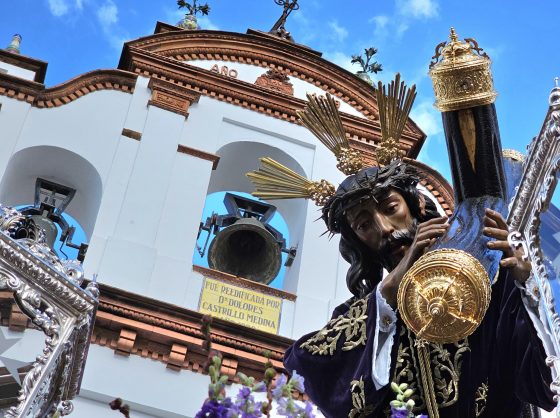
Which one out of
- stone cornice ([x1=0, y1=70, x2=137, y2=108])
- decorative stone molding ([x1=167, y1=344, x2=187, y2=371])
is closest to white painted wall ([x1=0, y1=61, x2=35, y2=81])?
stone cornice ([x1=0, y1=70, x2=137, y2=108])

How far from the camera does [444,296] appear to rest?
3240mm

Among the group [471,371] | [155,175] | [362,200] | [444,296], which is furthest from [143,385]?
[444,296]

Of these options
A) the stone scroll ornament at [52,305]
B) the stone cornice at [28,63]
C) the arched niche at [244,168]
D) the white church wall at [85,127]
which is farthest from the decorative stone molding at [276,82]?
the stone scroll ornament at [52,305]

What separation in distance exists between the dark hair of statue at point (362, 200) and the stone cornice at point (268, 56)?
7259 millimetres

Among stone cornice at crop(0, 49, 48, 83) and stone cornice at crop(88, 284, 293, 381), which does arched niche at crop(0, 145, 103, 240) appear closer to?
stone cornice at crop(0, 49, 48, 83)

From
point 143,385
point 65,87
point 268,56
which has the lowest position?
point 143,385

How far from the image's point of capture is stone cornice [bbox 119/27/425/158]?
11.4 metres

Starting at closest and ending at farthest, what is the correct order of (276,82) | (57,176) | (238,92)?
1. (57,176)
2. (238,92)
3. (276,82)

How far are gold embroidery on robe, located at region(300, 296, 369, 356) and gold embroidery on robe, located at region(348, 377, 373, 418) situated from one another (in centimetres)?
19

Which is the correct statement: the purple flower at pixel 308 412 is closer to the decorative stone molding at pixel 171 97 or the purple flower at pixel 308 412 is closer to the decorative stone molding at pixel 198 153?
the decorative stone molding at pixel 198 153

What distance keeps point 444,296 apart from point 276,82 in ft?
28.4

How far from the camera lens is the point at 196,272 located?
30.7 ft

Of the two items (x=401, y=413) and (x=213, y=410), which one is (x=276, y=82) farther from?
(x=213, y=410)

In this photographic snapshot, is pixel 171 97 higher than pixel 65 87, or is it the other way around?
pixel 171 97
